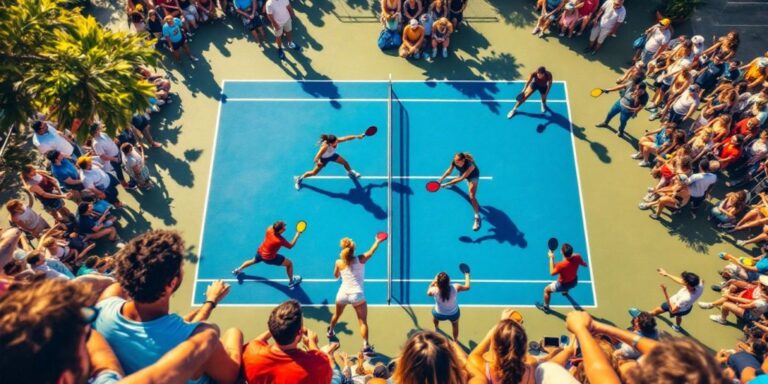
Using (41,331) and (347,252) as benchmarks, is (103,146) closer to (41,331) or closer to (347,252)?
(347,252)

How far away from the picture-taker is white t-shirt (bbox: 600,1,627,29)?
13.7 metres

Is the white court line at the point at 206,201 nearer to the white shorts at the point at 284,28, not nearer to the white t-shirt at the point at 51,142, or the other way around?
the white shorts at the point at 284,28

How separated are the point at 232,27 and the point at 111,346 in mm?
12764

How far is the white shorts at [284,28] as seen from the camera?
550 inches

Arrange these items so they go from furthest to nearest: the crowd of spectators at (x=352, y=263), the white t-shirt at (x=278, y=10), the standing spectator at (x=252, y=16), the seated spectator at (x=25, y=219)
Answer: the standing spectator at (x=252, y=16)
the white t-shirt at (x=278, y=10)
the seated spectator at (x=25, y=219)
the crowd of spectators at (x=352, y=263)

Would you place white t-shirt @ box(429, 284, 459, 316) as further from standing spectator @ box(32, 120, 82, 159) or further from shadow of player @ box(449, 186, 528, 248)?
standing spectator @ box(32, 120, 82, 159)

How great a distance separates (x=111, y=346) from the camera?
4211 millimetres

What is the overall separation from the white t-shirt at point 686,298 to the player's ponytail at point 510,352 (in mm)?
5891

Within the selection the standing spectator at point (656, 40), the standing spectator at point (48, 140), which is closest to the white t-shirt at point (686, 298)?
the standing spectator at point (656, 40)

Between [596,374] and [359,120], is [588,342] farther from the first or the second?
[359,120]

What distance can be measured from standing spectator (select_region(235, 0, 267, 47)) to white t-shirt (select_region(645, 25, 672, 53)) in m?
10.7

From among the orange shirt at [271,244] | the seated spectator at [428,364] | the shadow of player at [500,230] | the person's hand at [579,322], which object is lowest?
the shadow of player at [500,230]

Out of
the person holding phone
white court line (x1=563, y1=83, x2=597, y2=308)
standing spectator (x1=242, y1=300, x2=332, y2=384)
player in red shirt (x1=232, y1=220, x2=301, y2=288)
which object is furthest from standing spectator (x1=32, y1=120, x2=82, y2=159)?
white court line (x1=563, y1=83, x2=597, y2=308)

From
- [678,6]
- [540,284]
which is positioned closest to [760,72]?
[678,6]
